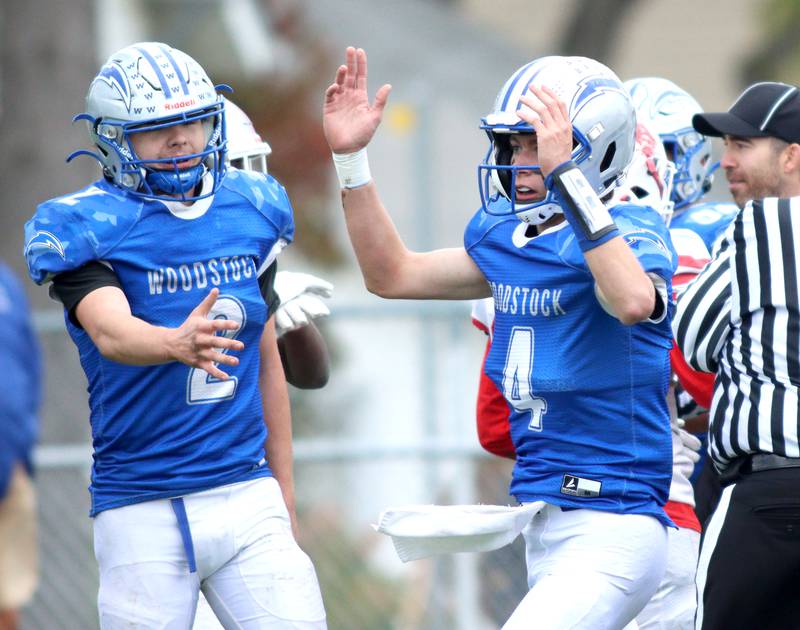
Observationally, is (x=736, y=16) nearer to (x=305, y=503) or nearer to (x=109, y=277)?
(x=305, y=503)

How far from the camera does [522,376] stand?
14.1 feet

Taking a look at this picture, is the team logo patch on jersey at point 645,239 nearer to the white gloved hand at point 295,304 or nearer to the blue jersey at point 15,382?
the white gloved hand at point 295,304

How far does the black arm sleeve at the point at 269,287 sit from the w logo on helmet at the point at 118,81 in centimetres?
66

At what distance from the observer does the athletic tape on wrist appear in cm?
399

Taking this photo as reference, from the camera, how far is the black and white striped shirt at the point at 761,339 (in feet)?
14.9

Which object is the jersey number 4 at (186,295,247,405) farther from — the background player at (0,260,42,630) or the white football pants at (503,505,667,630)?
the background player at (0,260,42,630)

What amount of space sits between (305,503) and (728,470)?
3.39 m

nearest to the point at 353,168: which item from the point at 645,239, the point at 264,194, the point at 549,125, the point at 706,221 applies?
the point at 264,194

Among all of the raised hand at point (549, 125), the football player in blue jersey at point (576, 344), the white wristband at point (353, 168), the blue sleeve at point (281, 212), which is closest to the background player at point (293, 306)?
the blue sleeve at point (281, 212)

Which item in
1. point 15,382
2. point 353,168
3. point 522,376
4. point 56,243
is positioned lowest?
point 15,382

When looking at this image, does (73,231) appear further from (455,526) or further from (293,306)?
(455,526)

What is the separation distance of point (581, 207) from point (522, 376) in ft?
1.82

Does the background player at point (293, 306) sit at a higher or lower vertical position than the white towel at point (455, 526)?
higher

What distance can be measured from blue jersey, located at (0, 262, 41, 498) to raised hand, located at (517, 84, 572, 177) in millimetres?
3394
